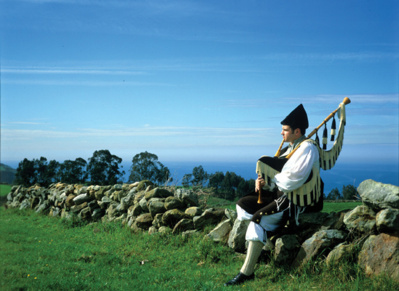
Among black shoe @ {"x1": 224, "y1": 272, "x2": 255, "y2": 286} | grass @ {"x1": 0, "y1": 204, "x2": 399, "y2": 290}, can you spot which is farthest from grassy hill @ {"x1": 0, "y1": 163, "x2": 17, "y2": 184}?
black shoe @ {"x1": 224, "y1": 272, "x2": 255, "y2": 286}

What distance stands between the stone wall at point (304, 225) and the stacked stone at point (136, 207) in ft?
0.06

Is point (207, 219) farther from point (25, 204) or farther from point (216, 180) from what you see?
point (25, 204)

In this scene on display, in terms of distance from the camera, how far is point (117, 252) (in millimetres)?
6887

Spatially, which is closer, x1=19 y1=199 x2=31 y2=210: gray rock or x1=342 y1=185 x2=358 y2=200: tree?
x1=342 y1=185 x2=358 y2=200: tree

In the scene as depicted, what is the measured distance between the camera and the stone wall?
449 cm

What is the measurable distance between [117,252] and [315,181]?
392 centimetres

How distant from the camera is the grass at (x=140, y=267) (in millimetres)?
4727

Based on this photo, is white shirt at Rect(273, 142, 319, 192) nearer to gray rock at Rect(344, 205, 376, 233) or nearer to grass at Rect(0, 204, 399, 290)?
gray rock at Rect(344, 205, 376, 233)

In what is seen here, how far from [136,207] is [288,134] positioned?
14.7 ft

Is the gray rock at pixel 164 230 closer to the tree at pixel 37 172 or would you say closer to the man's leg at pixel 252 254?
the man's leg at pixel 252 254

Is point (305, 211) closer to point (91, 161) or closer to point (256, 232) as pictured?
Answer: point (256, 232)

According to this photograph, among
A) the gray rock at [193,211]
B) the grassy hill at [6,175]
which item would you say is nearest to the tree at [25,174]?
the grassy hill at [6,175]

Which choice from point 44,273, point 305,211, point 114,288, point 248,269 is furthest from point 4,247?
point 305,211

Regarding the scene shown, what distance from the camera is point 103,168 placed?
14.2 metres
